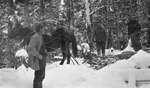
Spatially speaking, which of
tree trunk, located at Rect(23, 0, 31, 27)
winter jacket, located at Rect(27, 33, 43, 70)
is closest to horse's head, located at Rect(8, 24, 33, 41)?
tree trunk, located at Rect(23, 0, 31, 27)

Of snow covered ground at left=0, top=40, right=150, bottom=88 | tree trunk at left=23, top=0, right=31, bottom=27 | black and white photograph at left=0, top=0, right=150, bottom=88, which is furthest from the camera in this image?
tree trunk at left=23, top=0, right=31, bottom=27

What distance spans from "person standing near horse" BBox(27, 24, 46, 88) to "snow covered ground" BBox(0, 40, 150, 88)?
1.49 metres

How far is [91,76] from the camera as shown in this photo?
429 inches

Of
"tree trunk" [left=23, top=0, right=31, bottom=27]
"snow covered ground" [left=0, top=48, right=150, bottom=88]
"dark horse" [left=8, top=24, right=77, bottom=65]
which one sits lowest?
"snow covered ground" [left=0, top=48, right=150, bottom=88]

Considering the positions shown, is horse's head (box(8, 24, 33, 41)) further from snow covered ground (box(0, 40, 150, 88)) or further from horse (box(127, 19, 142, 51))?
horse (box(127, 19, 142, 51))

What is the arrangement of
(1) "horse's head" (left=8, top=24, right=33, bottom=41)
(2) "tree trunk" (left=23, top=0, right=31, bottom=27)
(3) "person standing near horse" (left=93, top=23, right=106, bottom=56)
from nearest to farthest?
(1) "horse's head" (left=8, top=24, right=33, bottom=41) < (2) "tree trunk" (left=23, top=0, right=31, bottom=27) < (3) "person standing near horse" (left=93, top=23, right=106, bottom=56)

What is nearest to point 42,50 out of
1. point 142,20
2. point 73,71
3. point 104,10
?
point 73,71

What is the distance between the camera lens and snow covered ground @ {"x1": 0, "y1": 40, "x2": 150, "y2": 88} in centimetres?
993

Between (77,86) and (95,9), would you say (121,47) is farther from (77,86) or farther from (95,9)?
(77,86)

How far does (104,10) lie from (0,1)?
12861 mm

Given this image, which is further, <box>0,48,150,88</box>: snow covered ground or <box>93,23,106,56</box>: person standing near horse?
<box>93,23,106,56</box>: person standing near horse

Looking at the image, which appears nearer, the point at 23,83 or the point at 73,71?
the point at 23,83

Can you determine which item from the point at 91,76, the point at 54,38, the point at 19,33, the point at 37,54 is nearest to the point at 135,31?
the point at 54,38

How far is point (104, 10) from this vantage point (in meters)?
26.1
